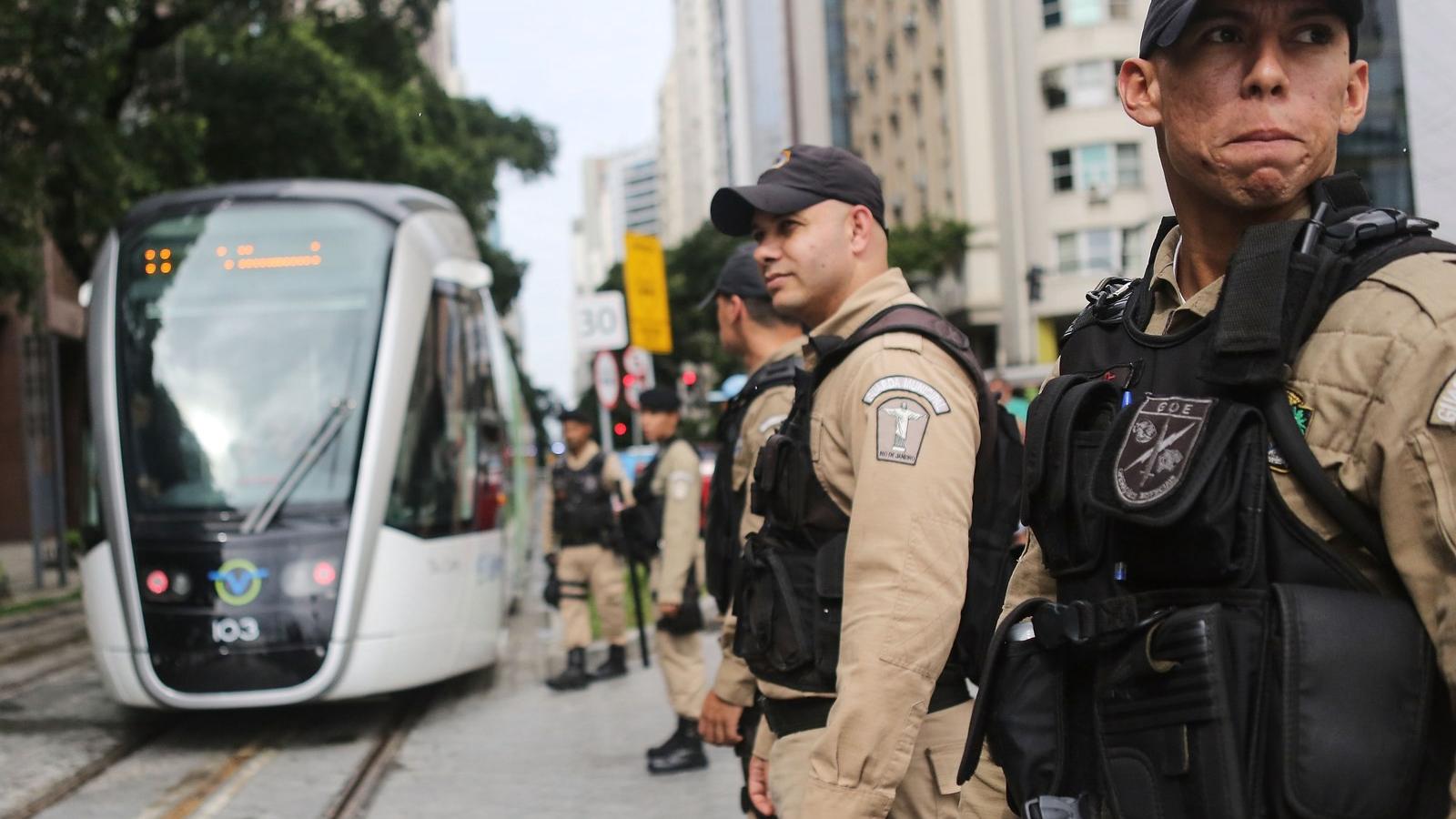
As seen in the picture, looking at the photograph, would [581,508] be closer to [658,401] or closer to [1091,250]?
[658,401]

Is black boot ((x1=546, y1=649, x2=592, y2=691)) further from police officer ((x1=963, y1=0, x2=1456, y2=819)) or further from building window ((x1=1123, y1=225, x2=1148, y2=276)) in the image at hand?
building window ((x1=1123, y1=225, x2=1148, y2=276))

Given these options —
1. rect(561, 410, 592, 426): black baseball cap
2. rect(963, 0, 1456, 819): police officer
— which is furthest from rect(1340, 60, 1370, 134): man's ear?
rect(561, 410, 592, 426): black baseball cap

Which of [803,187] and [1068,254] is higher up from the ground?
[1068,254]

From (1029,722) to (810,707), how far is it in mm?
1249

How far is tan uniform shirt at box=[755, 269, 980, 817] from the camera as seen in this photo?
7.64 ft

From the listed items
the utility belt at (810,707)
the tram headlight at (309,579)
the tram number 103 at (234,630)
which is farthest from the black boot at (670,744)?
the utility belt at (810,707)

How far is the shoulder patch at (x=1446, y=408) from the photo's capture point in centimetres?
138

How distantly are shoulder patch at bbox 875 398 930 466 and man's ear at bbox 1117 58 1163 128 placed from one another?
806mm

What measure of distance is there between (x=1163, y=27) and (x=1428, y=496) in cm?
61

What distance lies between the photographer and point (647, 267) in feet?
47.1

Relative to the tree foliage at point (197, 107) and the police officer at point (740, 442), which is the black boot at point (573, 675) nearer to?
the police officer at point (740, 442)

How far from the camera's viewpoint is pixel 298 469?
28.3 ft

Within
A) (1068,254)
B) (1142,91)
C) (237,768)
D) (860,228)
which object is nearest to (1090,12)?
(1068,254)

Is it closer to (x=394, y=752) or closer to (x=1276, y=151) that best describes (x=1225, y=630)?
(x=1276, y=151)
